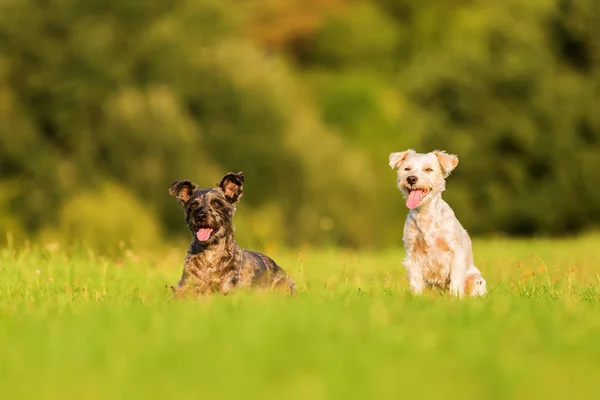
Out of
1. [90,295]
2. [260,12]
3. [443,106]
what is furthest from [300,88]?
[90,295]

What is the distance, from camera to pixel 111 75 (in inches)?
1630

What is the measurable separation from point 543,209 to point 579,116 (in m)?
4.67

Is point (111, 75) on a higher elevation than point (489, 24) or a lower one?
lower

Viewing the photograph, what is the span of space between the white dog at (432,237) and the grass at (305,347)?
71 cm

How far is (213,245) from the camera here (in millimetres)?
10477

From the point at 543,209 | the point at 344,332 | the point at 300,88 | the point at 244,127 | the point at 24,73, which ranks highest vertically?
the point at 300,88

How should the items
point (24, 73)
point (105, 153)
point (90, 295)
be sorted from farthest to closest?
point (24, 73)
point (105, 153)
point (90, 295)

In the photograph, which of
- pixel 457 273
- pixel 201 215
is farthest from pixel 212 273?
pixel 457 273

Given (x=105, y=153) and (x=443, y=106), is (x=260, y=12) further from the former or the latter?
(x=105, y=153)

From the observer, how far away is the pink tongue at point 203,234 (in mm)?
10322

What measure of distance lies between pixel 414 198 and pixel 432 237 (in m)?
0.46

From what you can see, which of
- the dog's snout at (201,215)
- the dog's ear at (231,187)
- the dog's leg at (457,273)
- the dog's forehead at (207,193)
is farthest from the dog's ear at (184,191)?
the dog's leg at (457,273)

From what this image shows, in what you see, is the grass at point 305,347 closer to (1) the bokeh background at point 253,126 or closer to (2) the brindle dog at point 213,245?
(2) the brindle dog at point 213,245

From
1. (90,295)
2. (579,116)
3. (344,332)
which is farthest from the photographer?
(579,116)
